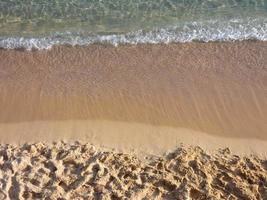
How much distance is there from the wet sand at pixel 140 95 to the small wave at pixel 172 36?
0.20 metres

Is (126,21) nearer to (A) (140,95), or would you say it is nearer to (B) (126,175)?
(A) (140,95)

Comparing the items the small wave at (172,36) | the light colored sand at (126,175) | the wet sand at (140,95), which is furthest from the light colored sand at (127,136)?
the small wave at (172,36)

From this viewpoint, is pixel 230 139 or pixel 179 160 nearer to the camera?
pixel 179 160

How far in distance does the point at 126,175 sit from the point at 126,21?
453cm

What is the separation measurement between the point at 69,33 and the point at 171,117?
3.35 metres

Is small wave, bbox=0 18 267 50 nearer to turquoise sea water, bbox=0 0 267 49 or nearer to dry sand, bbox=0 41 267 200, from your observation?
turquoise sea water, bbox=0 0 267 49

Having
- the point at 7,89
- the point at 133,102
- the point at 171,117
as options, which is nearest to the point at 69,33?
the point at 7,89

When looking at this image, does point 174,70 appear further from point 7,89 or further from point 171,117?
point 7,89

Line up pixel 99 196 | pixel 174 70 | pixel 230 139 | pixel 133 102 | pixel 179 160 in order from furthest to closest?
pixel 174 70 → pixel 133 102 → pixel 230 139 → pixel 179 160 → pixel 99 196

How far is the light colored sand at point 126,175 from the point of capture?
20.3ft

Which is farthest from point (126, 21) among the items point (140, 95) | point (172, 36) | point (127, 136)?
point (127, 136)

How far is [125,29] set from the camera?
9.90 metres

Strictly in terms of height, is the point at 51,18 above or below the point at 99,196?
above

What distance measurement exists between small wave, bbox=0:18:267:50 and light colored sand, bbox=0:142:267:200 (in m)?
3.05
